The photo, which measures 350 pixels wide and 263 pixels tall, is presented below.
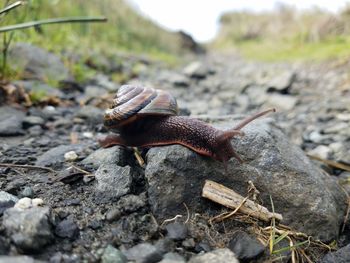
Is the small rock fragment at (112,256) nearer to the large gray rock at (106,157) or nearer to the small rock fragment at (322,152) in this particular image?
the large gray rock at (106,157)

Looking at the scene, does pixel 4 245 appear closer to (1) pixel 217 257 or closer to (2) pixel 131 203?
(2) pixel 131 203

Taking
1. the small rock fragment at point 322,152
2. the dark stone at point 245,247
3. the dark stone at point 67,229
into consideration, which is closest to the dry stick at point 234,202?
the dark stone at point 245,247

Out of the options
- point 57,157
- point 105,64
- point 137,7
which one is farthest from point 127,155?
point 137,7

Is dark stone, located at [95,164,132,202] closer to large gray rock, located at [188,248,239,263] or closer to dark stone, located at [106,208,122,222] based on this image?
dark stone, located at [106,208,122,222]

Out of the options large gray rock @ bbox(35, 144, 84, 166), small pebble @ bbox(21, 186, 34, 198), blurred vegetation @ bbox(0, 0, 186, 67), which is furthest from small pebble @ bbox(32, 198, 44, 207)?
blurred vegetation @ bbox(0, 0, 186, 67)

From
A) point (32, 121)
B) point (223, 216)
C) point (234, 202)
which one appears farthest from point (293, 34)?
point (223, 216)

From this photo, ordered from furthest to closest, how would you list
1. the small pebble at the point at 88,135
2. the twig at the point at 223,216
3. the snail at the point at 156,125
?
the small pebble at the point at 88,135 < the snail at the point at 156,125 < the twig at the point at 223,216
